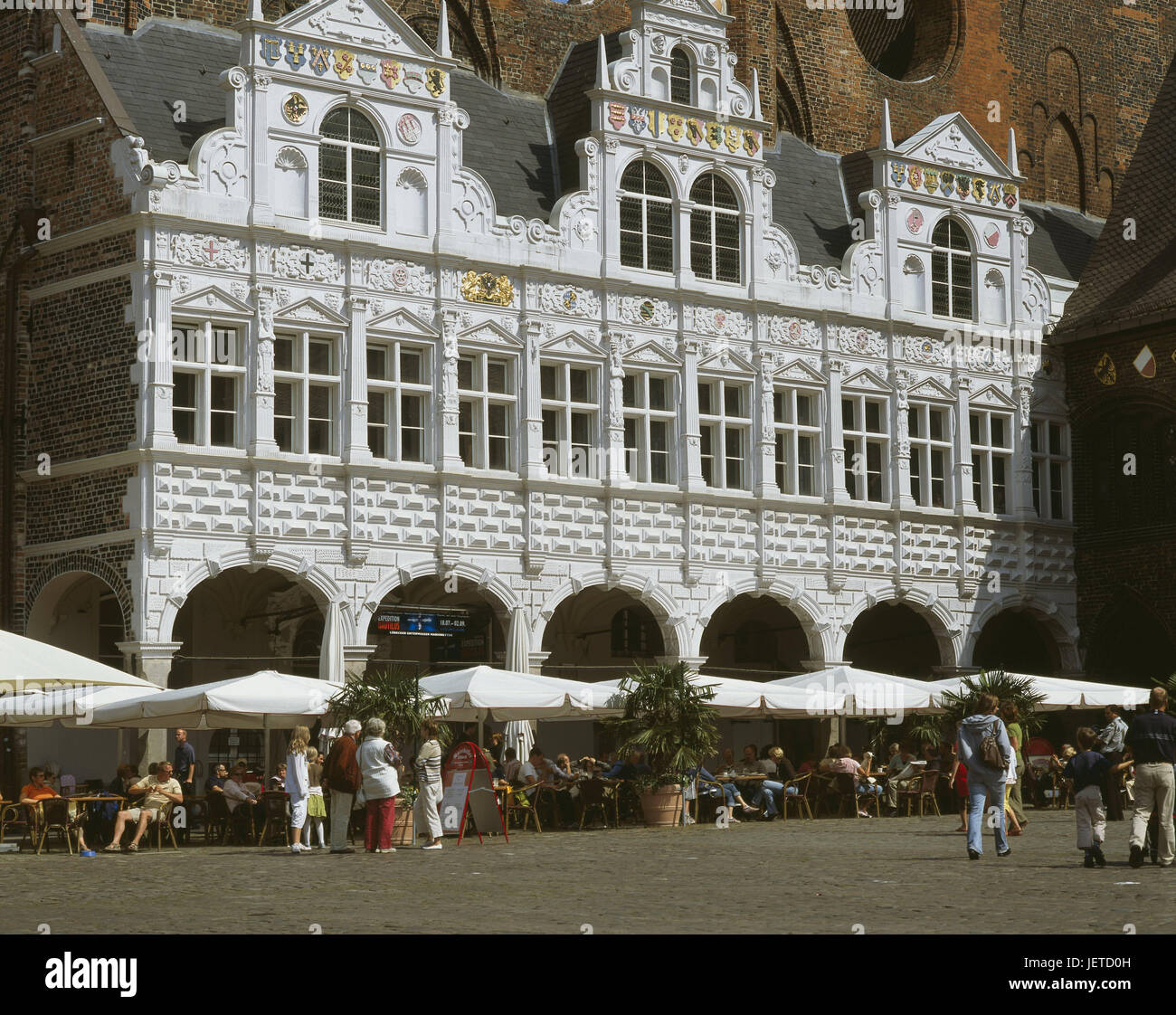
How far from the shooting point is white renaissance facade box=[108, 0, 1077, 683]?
2991 centimetres

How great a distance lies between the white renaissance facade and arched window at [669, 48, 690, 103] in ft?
0.18

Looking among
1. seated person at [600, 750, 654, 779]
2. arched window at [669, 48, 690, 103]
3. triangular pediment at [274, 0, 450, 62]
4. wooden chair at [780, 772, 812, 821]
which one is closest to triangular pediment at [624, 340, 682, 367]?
arched window at [669, 48, 690, 103]

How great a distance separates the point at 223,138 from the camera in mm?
30156

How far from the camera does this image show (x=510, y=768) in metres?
29.0

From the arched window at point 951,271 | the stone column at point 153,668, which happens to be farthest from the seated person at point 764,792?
the arched window at point 951,271

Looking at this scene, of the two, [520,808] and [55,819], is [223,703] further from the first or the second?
[520,808]

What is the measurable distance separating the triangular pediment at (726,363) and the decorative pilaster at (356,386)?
20.5 feet

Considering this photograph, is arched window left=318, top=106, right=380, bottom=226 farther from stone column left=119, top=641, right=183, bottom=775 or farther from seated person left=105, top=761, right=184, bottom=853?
seated person left=105, top=761, right=184, bottom=853

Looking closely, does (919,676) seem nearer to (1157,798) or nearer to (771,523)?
(771,523)

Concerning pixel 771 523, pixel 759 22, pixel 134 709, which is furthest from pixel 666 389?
pixel 134 709

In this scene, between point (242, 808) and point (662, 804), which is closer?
point (242, 808)

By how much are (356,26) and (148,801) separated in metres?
12.6

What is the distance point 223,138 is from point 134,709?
920 cm

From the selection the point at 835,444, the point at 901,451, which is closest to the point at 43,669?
the point at 835,444
